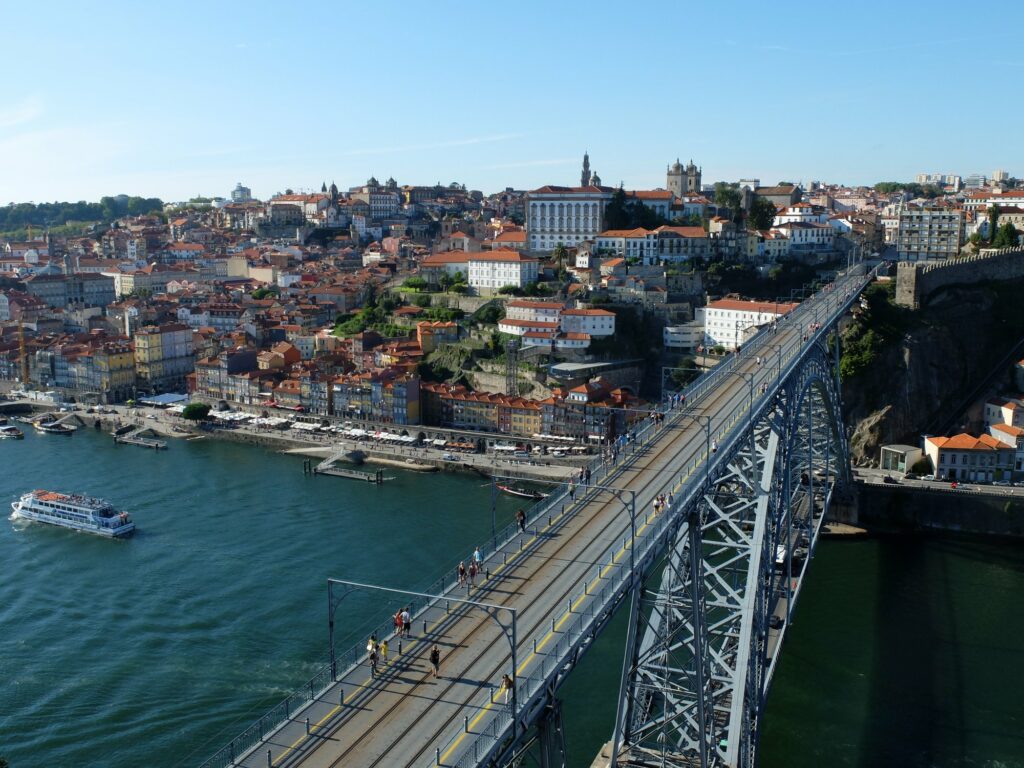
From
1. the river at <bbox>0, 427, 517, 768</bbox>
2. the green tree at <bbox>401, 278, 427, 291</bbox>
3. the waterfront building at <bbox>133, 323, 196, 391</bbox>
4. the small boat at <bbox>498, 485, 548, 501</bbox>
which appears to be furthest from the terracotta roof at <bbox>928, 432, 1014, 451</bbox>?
the waterfront building at <bbox>133, 323, 196, 391</bbox>

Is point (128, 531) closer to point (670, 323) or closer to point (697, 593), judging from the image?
point (697, 593)

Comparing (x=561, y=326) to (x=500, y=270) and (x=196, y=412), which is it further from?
(x=196, y=412)

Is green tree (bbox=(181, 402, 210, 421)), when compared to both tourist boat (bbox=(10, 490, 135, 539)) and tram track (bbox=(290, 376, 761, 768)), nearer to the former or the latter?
tourist boat (bbox=(10, 490, 135, 539))

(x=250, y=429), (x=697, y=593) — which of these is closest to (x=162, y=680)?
(x=697, y=593)

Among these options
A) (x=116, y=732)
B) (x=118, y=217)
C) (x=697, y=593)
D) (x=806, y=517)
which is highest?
(x=118, y=217)

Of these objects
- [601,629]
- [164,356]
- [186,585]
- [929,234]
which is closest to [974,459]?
[186,585]

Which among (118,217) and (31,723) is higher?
(118,217)
